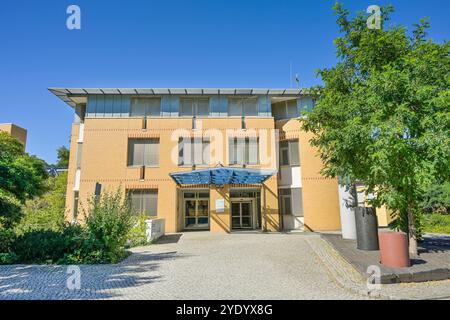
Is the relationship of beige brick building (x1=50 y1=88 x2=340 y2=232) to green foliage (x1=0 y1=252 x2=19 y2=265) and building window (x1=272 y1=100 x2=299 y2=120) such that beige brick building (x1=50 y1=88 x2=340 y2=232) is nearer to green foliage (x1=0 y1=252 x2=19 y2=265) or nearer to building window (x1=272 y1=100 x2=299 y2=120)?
building window (x1=272 y1=100 x2=299 y2=120)

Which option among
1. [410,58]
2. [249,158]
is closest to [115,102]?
[249,158]

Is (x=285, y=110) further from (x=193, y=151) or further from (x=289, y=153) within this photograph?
(x=193, y=151)

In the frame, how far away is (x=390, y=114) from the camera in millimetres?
7363

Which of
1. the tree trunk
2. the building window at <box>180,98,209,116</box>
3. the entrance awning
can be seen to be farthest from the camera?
the building window at <box>180,98,209,116</box>

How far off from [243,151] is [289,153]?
127 inches

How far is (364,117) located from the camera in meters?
7.54

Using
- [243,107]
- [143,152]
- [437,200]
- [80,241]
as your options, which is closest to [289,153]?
[243,107]

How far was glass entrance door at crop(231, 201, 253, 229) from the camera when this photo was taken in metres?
18.9

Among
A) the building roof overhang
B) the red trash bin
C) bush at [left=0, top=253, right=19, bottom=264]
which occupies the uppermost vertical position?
the building roof overhang

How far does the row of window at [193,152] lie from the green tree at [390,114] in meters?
9.12

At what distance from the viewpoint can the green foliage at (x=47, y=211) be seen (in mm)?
11513

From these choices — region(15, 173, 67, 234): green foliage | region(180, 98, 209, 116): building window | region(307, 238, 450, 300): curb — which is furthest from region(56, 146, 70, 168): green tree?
region(307, 238, 450, 300): curb

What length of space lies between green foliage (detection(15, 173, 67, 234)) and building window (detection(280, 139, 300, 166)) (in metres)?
13.5
